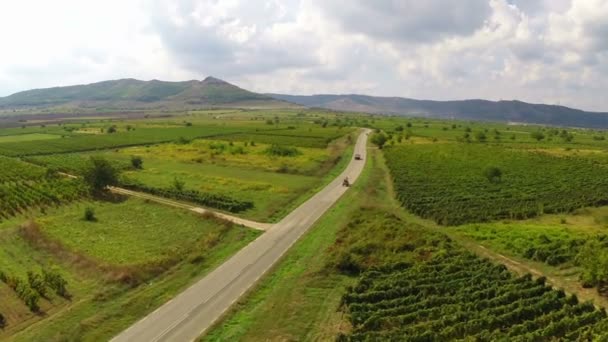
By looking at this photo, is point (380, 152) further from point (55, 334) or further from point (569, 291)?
point (55, 334)

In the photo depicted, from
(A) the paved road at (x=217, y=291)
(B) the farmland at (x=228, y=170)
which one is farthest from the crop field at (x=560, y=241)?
(B) the farmland at (x=228, y=170)

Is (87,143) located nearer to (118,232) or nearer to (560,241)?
(118,232)

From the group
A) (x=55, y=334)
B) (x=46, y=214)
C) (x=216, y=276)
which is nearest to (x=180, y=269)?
(x=216, y=276)

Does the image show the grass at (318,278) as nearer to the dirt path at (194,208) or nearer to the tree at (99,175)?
the dirt path at (194,208)

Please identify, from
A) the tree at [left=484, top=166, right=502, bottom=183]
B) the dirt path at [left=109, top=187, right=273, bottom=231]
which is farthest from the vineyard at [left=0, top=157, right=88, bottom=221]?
the tree at [left=484, top=166, right=502, bottom=183]

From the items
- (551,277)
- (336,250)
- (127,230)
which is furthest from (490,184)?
(127,230)

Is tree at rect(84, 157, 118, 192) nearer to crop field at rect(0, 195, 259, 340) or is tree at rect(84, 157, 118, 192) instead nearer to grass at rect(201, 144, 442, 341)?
crop field at rect(0, 195, 259, 340)
